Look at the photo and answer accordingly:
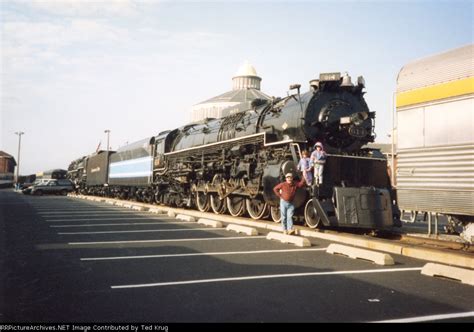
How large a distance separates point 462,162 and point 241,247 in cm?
425

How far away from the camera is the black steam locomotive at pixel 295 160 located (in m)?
9.72

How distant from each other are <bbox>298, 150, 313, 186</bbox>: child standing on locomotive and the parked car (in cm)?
3509

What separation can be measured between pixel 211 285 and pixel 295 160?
6274 millimetres

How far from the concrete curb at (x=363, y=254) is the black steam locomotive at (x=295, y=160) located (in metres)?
Result: 2.18

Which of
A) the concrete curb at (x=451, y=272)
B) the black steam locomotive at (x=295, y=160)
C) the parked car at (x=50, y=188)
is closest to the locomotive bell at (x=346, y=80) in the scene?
the black steam locomotive at (x=295, y=160)

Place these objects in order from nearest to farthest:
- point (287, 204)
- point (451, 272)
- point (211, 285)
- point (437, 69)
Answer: point (211, 285) → point (451, 272) → point (437, 69) → point (287, 204)

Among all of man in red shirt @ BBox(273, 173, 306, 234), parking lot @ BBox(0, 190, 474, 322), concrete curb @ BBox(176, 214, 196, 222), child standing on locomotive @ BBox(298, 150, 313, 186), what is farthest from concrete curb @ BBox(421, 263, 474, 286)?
concrete curb @ BBox(176, 214, 196, 222)

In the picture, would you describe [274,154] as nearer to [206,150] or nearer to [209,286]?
[206,150]

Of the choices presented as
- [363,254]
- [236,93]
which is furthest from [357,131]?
[236,93]

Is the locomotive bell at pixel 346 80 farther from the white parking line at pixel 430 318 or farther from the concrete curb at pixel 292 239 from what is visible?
the white parking line at pixel 430 318

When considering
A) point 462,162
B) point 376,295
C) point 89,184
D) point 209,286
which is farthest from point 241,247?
point 89,184

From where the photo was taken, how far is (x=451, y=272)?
542cm

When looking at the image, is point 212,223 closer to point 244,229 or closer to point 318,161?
point 244,229
